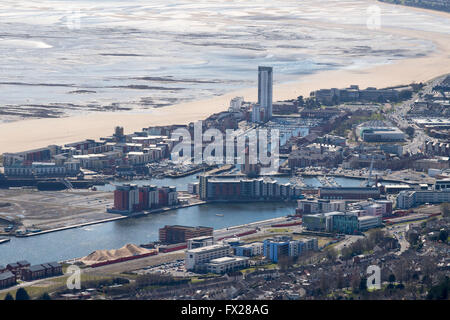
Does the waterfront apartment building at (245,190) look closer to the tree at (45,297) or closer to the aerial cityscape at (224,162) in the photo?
the aerial cityscape at (224,162)

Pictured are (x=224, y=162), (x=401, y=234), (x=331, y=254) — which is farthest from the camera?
(x=224, y=162)

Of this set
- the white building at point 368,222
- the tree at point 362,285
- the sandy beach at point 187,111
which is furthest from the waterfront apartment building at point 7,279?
the sandy beach at point 187,111

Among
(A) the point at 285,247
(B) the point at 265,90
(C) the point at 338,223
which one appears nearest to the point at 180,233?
(A) the point at 285,247

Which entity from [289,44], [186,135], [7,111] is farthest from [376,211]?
[289,44]

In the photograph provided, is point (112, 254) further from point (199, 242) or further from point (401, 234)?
point (401, 234)

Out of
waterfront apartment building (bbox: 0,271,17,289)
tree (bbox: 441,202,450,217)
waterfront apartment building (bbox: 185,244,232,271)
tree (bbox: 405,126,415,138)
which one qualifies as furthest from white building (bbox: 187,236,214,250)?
tree (bbox: 405,126,415,138)
